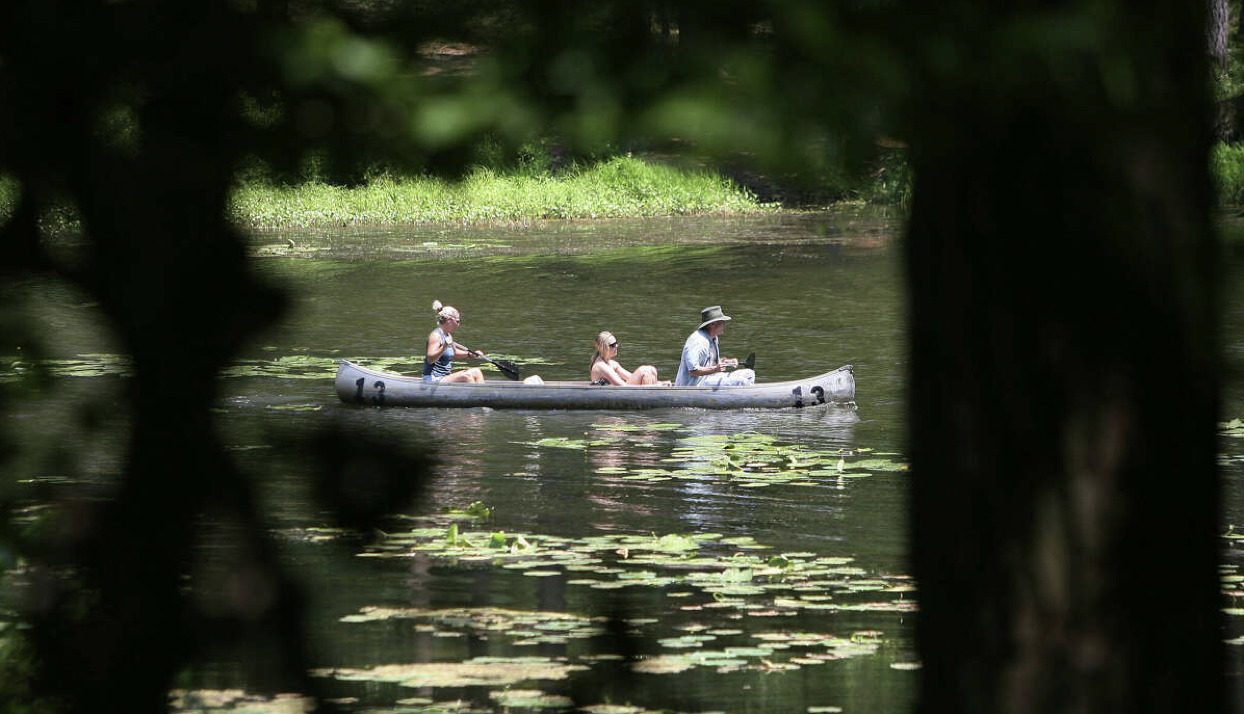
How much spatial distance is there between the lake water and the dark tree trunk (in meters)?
0.08

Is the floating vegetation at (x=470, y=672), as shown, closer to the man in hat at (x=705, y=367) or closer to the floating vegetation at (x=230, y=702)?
the floating vegetation at (x=230, y=702)

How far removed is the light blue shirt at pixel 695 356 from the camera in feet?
52.7

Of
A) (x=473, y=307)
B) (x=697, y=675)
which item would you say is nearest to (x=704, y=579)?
(x=697, y=675)

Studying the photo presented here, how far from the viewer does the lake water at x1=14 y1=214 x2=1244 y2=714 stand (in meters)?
1.97

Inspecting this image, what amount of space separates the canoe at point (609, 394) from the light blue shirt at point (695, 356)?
0.24 m

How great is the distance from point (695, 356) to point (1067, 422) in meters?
14.6

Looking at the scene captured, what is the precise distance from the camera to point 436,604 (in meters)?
7.76

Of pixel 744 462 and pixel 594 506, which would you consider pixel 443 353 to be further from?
pixel 594 506

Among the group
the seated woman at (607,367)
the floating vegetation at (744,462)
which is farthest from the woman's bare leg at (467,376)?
the floating vegetation at (744,462)

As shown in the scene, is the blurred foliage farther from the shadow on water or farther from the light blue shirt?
the light blue shirt

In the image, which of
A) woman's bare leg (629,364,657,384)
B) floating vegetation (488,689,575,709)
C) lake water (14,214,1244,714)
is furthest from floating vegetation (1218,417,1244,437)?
floating vegetation (488,689,575,709)

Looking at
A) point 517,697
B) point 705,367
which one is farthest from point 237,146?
point 705,367

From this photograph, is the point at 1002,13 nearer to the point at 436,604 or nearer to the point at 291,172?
the point at 291,172

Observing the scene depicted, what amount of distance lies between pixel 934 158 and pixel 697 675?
17.2 ft
